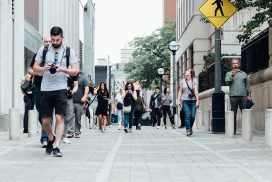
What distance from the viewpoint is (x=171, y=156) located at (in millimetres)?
10477

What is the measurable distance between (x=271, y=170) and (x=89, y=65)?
231 ft

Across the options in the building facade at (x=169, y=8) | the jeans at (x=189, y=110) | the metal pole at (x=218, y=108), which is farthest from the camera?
the building facade at (x=169, y=8)

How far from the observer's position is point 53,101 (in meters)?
10.5

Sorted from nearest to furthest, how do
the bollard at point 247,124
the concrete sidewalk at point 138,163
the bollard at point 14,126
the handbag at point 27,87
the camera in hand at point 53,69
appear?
the concrete sidewalk at point 138,163 < the camera in hand at point 53,69 < the bollard at point 247,124 < the bollard at point 14,126 < the handbag at point 27,87

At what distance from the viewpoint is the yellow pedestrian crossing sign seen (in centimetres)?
1745

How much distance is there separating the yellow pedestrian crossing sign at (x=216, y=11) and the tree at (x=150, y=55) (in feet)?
183

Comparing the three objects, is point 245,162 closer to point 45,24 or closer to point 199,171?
point 199,171

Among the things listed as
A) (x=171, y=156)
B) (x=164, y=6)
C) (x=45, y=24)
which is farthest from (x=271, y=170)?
(x=164, y=6)

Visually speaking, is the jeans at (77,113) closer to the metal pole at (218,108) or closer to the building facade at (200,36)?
the metal pole at (218,108)

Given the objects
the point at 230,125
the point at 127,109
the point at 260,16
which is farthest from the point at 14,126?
the point at 127,109

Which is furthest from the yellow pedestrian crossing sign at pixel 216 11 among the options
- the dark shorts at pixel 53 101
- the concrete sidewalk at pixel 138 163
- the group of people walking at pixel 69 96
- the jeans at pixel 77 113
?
the dark shorts at pixel 53 101

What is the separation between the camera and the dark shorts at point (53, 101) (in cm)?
1037

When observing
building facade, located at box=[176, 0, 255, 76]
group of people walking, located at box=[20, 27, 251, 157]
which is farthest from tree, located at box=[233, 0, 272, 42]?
building facade, located at box=[176, 0, 255, 76]

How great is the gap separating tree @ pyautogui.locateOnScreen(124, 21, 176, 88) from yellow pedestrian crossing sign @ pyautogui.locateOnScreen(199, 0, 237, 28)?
55.9 m
